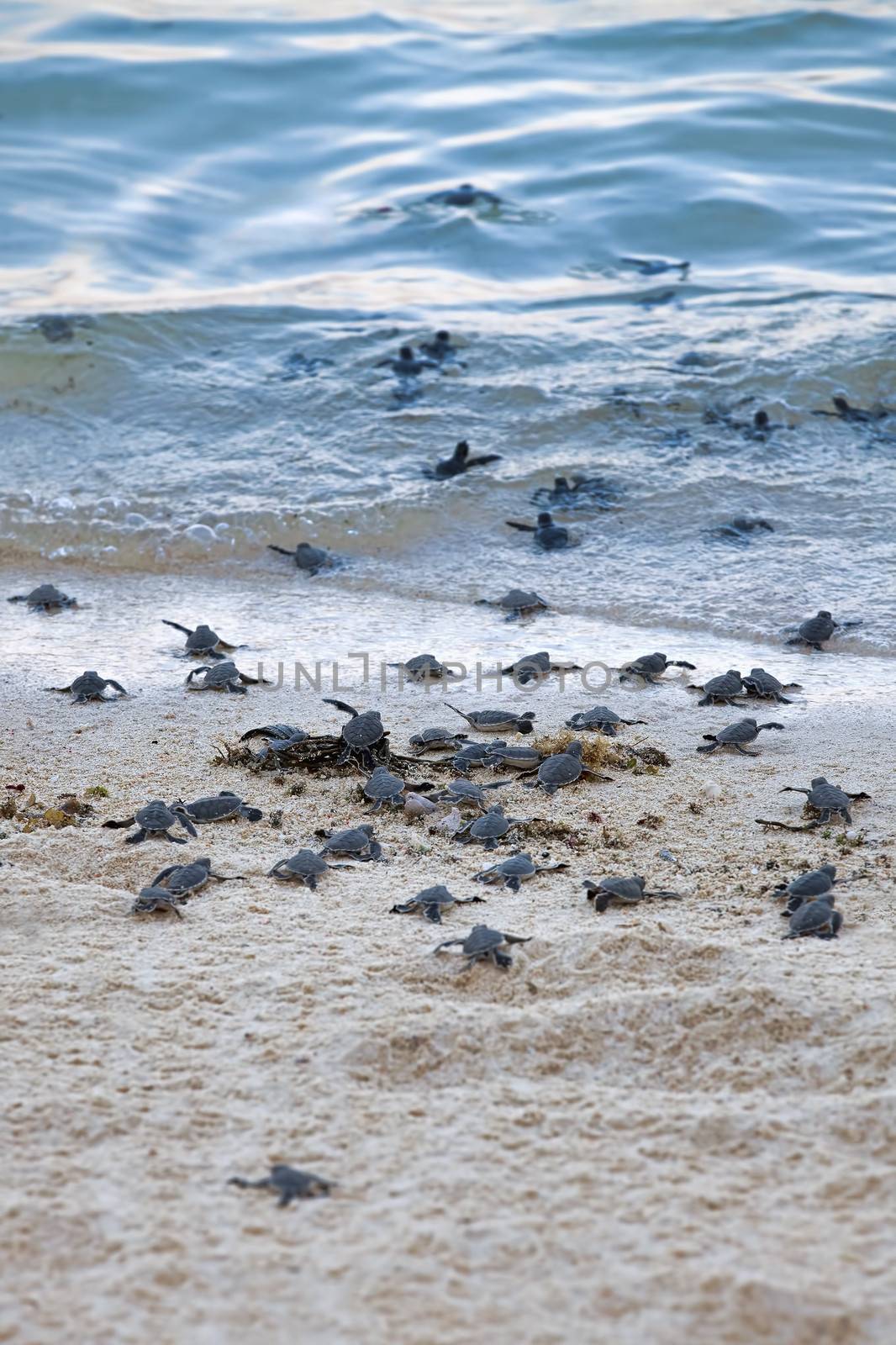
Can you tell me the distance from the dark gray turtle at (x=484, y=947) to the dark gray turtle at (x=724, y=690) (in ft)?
6.52

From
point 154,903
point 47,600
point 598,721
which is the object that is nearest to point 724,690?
point 598,721

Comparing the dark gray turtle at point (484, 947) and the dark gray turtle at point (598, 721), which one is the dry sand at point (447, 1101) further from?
the dark gray turtle at point (598, 721)

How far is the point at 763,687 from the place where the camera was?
4359mm

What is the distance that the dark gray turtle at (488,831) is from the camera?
10.9ft

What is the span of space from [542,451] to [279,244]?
472 centimetres

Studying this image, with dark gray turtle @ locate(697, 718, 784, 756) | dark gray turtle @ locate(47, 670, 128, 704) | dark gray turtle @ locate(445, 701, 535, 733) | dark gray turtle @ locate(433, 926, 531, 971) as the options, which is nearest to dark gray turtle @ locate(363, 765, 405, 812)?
dark gray turtle @ locate(445, 701, 535, 733)

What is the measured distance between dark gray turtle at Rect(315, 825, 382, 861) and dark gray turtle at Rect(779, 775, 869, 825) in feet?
3.96

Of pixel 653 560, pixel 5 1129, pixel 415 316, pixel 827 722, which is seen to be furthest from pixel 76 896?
pixel 415 316

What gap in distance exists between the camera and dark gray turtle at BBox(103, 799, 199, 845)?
3.23 metres

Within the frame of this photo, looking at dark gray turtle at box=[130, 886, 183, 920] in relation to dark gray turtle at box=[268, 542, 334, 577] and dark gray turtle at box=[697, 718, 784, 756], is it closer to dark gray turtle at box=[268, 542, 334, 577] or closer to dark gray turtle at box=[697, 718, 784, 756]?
dark gray turtle at box=[697, 718, 784, 756]

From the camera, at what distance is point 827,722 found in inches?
165

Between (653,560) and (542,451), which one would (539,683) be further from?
(542,451)

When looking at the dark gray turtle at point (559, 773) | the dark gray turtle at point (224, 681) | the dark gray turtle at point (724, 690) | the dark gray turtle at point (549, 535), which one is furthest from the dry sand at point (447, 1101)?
the dark gray turtle at point (549, 535)

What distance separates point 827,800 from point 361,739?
1.39 metres
